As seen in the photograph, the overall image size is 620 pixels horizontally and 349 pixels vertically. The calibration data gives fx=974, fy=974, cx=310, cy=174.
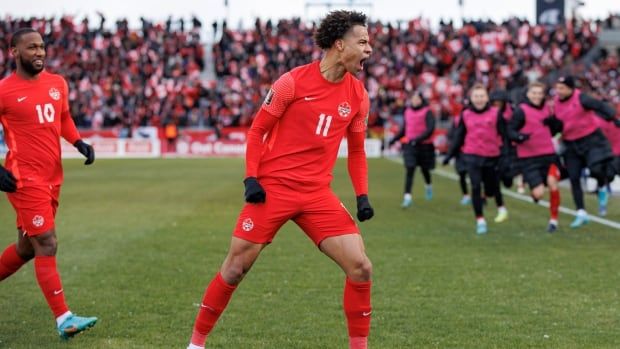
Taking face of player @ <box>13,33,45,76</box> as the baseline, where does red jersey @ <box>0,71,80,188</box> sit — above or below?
below

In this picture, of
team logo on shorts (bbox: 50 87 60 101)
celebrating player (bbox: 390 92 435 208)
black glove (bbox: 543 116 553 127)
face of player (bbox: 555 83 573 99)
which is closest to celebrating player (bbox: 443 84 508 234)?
black glove (bbox: 543 116 553 127)

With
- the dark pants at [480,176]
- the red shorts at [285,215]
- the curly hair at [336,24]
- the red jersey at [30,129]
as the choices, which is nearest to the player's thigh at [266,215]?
the red shorts at [285,215]

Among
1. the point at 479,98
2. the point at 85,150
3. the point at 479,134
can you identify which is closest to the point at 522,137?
the point at 479,134

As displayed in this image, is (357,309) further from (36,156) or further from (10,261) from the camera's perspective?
(10,261)

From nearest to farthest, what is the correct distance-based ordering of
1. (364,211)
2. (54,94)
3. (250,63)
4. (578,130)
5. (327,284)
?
(364,211) → (54,94) → (327,284) → (578,130) → (250,63)

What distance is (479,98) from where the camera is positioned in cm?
1401

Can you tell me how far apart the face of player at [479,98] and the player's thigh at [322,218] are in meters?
8.52

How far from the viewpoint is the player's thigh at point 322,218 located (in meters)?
5.77

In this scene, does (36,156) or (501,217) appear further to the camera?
(501,217)

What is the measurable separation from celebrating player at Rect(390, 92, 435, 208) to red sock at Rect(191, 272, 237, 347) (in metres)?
12.2

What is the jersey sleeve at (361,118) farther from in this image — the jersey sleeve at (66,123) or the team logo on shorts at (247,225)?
the jersey sleeve at (66,123)

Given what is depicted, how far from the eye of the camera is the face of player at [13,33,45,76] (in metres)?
6.76

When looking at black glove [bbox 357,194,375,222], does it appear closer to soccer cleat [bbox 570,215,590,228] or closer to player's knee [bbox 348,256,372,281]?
player's knee [bbox 348,256,372,281]

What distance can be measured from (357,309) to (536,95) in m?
8.96
